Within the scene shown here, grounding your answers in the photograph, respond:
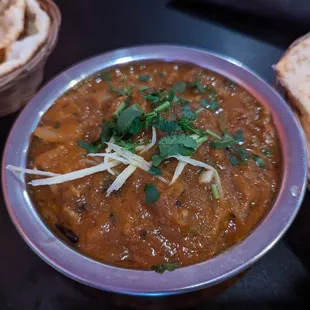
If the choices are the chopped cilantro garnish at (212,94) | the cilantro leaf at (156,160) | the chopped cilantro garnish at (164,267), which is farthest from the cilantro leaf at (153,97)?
the chopped cilantro garnish at (164,267)

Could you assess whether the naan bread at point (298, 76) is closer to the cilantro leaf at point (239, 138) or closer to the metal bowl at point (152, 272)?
the metal bowl at point (152, 272)

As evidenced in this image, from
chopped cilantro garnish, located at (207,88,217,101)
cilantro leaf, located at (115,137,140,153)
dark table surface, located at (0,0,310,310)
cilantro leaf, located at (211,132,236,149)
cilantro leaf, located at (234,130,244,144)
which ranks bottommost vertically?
dark table surface, located at (0,0,310,310)

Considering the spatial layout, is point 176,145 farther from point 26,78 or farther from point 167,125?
point 26,78

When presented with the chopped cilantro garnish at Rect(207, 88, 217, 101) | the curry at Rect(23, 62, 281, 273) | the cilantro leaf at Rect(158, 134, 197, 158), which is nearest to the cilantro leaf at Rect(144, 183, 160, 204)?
the curry at Rect(23, 62, 281, 273)

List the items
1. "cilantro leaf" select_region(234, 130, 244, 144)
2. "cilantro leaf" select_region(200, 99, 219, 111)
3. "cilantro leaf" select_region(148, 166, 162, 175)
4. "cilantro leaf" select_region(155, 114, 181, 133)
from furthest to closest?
"cilantro leaf" select_region(200, 99, 219, 111) < "cilantro leaf" select_region(234, 130, 244, 144) < "cilantro leaf" select_region(155, 114, 181, 133) < "cilantro leaf" select_region(148, 166, 162, 175)

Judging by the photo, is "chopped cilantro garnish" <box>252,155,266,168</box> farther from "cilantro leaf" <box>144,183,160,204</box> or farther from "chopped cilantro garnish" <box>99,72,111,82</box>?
"chopped cilantro garnish" <box>99,72,111,82</box>

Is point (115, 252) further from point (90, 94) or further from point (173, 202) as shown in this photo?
point (90, 94)
